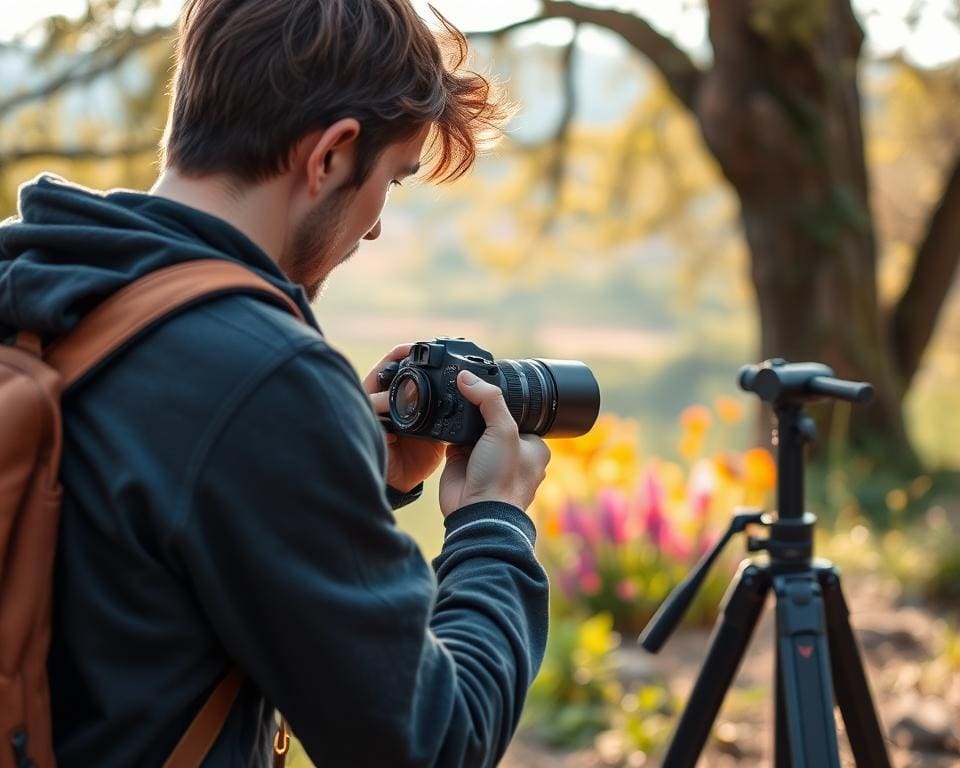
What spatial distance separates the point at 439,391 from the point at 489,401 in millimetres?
104

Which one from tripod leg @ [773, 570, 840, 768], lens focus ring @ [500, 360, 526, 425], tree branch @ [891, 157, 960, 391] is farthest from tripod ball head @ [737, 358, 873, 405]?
tree branch @ [891, 157, 960, 391]

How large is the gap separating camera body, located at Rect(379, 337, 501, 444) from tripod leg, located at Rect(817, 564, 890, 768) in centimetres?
71

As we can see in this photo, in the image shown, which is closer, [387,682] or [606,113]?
[387,682]

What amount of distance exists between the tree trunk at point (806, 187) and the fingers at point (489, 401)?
5351 mm

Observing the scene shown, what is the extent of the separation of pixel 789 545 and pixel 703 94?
5.01m

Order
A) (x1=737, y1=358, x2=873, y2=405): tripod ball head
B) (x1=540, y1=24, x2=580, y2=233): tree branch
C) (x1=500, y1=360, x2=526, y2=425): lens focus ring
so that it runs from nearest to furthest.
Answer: (x1=500, y1=360, x2=526, y2=425): lens focus ring < (x1=737, y1=358, x2=873, y2=405): tripod ball head < (x1=540, y1=24, x2=580, y2=233): tree branch

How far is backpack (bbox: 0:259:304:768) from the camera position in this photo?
37.4 inches

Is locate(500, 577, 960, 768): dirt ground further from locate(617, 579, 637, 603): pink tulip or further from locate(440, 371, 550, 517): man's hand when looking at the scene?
locate(440, 371, 550, 517): man's hand

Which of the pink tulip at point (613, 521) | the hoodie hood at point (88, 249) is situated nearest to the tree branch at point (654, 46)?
the pink tulip at point (613, 521)

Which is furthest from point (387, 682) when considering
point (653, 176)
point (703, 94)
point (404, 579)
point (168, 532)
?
point (653, 176)

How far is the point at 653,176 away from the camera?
834 centimetres

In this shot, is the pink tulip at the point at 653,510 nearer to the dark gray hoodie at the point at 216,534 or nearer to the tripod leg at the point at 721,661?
the tripod leg at the point at 721,661

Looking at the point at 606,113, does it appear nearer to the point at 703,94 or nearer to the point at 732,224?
the point at 732,224

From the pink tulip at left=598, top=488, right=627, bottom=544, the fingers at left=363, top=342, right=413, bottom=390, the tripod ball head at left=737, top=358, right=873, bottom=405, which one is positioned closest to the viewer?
the fingers at left=363, top=342, right=413, bottom=390
